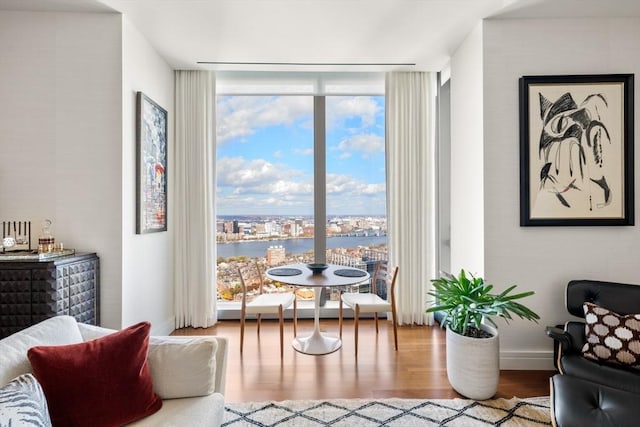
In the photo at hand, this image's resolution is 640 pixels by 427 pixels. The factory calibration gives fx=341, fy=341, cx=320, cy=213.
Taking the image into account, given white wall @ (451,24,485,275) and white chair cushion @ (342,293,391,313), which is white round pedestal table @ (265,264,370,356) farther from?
white wall @ (451,24,485,275)

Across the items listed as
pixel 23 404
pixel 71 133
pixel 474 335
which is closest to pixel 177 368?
pixel 23 404

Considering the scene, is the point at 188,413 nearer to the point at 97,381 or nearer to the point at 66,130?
the point at 97,381

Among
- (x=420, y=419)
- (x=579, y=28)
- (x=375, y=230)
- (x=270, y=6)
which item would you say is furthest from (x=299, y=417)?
(x=579, y=28)

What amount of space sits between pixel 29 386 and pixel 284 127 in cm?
325

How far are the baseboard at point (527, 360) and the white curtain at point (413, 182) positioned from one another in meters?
1.06

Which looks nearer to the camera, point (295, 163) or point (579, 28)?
point (579, 28)

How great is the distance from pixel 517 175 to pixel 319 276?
5.87ft

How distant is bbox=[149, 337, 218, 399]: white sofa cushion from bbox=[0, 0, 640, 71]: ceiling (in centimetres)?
230

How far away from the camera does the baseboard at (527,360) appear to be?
2662mm

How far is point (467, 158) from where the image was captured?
2.97 meters

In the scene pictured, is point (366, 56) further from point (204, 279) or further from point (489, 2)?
point (204, 279)

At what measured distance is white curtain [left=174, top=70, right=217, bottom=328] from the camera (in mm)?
3609

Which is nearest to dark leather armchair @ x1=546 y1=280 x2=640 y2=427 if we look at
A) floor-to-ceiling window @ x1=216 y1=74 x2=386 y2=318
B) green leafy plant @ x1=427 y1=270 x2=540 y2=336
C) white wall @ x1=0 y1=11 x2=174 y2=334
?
Result: green leafy plant @ x1=427 y1=270 x2=540 y2=336

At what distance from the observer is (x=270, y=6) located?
249 centimetres
